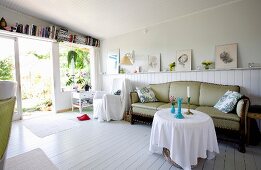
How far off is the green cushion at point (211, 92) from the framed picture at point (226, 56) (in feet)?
1.48

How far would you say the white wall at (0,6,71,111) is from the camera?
374cm

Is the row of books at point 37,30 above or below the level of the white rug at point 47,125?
above

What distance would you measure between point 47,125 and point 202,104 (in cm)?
340

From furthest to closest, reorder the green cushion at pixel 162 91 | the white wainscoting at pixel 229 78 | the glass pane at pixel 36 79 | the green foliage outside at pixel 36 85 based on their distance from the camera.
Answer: the green foliage outside at pixel 36 85 < the glass pane at pixel 36 79 < the green cushion at pixel 162 91 < the white wainscoting at pixel 229 78

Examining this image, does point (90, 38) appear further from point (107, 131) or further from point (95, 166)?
point (95, 166)

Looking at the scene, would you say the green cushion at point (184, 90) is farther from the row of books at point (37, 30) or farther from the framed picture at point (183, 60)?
the row of books at point (37, 30)

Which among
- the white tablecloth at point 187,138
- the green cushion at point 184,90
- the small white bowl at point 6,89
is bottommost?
the white tablecloth at point 187,138

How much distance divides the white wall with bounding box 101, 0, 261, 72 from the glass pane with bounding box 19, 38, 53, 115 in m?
2.94

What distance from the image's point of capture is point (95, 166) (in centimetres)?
193

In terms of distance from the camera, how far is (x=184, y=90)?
3389 mm

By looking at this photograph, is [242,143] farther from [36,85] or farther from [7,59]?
[36,85]

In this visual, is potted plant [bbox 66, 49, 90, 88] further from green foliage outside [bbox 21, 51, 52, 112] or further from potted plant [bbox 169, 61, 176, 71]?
potted plant [bbox 169, 61, 176, 71]

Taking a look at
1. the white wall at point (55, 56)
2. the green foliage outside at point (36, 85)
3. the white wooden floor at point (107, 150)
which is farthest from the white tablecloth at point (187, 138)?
the green foliage outside at point (36, 85)

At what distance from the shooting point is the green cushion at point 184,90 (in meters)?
3.23
